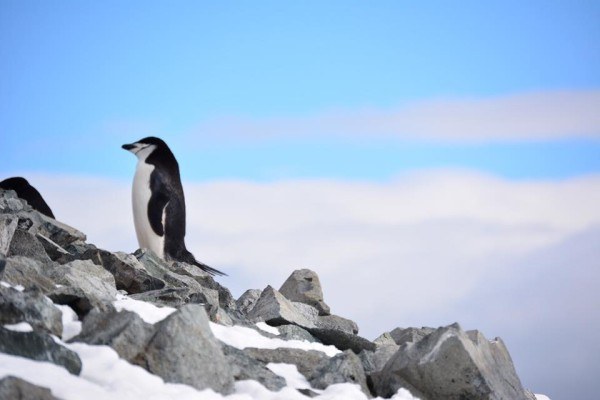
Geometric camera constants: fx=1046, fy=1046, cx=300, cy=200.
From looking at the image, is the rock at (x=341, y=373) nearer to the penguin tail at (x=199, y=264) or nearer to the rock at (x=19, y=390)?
the rock at (x=19, y=390)

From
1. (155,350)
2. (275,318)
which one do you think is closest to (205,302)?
(275,318)

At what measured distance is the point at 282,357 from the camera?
28.6 ft

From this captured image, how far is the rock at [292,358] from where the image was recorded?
8625mm

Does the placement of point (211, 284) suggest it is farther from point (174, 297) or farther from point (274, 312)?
point (174, 297)

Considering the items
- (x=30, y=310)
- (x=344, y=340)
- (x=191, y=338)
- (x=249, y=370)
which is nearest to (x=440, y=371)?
(x=249, y=370)

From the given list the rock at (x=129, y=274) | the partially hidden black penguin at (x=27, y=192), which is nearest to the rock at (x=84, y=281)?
the rock at (x=129, y=274)

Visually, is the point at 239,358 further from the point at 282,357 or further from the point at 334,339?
the point at 334,339

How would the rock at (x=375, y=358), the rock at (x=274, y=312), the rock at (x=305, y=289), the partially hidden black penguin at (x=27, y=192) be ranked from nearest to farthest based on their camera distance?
the rock at (x=375, y=358)
the rock at (x=274, y=312)
the rock at (x=305, y=289)
the partially hidden black penguin at (x=27, y=192)

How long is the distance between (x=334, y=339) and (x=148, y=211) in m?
8.41

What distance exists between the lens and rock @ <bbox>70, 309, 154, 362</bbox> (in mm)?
7258

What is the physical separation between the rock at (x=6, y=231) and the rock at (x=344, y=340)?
10.6 feet

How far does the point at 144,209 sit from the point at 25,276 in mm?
9725

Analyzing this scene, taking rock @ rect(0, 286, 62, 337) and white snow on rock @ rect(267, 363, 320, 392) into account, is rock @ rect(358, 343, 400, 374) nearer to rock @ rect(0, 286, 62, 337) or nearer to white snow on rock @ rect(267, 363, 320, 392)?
white snow on rock @ rect(267, 363, 320, 392)

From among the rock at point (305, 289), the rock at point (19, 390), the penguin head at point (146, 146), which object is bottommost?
the rock at point (19, 390)
